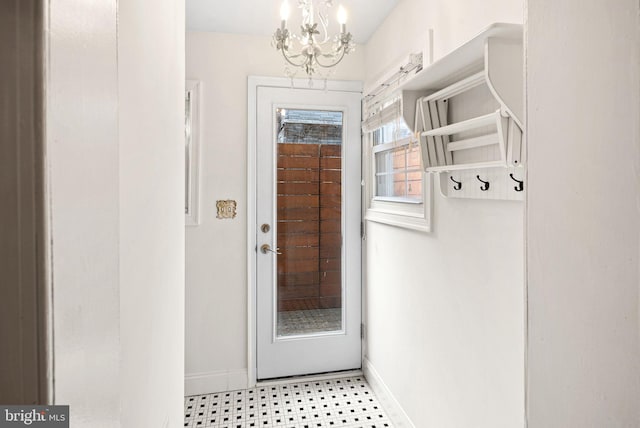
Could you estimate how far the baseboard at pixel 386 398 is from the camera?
7.33 feet

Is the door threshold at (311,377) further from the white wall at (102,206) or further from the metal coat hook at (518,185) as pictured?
the metal coat hook at (518,185)

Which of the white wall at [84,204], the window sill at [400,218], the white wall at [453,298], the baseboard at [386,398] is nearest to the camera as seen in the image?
the white wall at [84,204]

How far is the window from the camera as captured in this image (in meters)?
2.04

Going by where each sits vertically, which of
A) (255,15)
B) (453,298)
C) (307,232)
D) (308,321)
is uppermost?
(255,15)

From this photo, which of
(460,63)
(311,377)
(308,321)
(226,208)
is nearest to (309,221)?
(226,208)

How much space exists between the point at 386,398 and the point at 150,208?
82.7 inches

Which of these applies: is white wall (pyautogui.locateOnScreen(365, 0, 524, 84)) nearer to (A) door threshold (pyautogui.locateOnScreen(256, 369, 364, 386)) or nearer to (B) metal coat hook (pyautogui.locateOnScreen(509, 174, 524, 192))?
(B) metal coat hook (pyautogui.locateOnScreen(509, 174, 524, 192))

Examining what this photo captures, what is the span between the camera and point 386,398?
8.07 feet

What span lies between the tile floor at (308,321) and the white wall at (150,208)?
149cm

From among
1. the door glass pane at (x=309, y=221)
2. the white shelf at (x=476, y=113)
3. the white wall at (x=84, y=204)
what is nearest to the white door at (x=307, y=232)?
the door glass pane at (x=309, y=221)

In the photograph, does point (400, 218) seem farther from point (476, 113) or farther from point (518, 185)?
point (518, 185)

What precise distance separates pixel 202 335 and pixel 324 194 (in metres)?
1.30

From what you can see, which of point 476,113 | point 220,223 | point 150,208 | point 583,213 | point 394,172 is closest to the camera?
point 583,213

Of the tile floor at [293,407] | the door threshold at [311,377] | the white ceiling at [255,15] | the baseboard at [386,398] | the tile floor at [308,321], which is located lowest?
the tile floor at [293,407]
